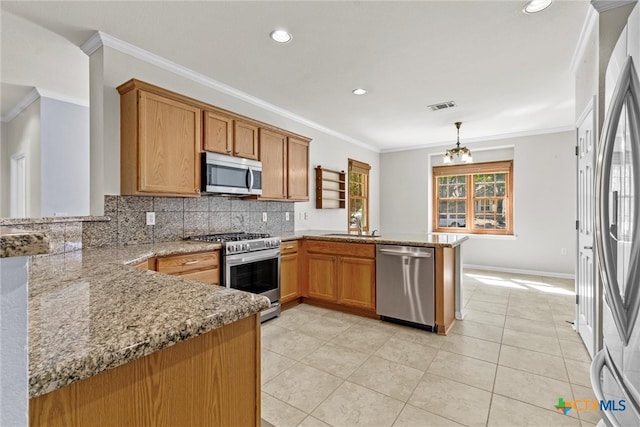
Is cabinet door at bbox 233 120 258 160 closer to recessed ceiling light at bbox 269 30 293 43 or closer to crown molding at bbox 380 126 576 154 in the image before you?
recessed ceiling light at bbox 269 30 293 43

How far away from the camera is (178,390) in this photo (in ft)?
2.51

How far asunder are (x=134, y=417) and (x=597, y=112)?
3.03m

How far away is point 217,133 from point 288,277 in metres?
1.75

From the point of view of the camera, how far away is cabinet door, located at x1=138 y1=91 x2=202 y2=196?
252cm

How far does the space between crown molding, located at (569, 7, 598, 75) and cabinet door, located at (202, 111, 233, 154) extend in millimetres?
3088

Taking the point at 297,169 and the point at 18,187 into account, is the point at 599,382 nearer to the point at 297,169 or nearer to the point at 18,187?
the point at 297,169

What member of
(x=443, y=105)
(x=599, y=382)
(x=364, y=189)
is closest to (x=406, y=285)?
(x=599, y=382)

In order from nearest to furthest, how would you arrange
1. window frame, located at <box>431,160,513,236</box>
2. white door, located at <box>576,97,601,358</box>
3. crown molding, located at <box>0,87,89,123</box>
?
white door, located at <box>576,97,601,358</box> → crown molding, located at <box>0,87,89,123</box> → window frame, located at <box>431,160,513,236</box>

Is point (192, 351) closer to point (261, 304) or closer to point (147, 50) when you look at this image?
point (261, 304)

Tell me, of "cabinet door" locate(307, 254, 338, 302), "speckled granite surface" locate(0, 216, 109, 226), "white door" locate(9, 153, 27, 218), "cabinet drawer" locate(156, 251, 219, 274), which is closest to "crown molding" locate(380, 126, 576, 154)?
"cabinet door" locate(307, 254, 338, 302)

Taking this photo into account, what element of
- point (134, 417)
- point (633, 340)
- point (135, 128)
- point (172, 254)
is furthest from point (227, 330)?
point (135, 128)

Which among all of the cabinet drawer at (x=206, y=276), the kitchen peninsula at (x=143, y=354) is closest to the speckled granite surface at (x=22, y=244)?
the kitchen peninsula at (x=143, y=354)

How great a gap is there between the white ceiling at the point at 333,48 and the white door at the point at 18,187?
0.77m

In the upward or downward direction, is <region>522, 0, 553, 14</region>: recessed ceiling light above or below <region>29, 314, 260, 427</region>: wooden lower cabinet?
above
